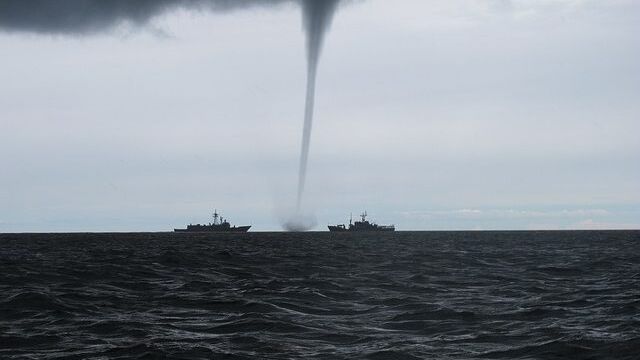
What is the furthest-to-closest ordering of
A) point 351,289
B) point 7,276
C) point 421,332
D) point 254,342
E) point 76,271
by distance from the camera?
point 76,271
point 7,276
point 351,289
point 421,332
point 254,342

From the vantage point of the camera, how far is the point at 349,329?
1628 centimetres

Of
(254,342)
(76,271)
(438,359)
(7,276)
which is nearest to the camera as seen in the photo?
(438,359)

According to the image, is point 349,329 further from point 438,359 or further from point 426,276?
point 426,276

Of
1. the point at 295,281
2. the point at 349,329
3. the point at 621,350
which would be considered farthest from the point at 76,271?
the point at 621,350

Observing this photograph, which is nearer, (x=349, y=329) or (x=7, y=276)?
(x=349, y=329)

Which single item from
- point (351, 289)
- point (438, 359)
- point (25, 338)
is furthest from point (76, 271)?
point (438, 359)

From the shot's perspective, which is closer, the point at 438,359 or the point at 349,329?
the point at 438,359

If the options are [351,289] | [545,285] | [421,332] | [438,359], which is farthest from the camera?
[545,285]

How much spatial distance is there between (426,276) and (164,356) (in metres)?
20.4

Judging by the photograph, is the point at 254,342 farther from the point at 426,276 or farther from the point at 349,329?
the point at 426,276

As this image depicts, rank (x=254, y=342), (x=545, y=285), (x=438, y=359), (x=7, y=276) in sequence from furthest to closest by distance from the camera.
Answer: (x=7, y=276) < (x=545, y=285) < (x=254, y=342) < (x=438, y=359)

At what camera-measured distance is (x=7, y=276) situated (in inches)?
1187

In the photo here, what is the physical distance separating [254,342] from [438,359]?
13.7 feet

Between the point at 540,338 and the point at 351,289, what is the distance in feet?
37.4
